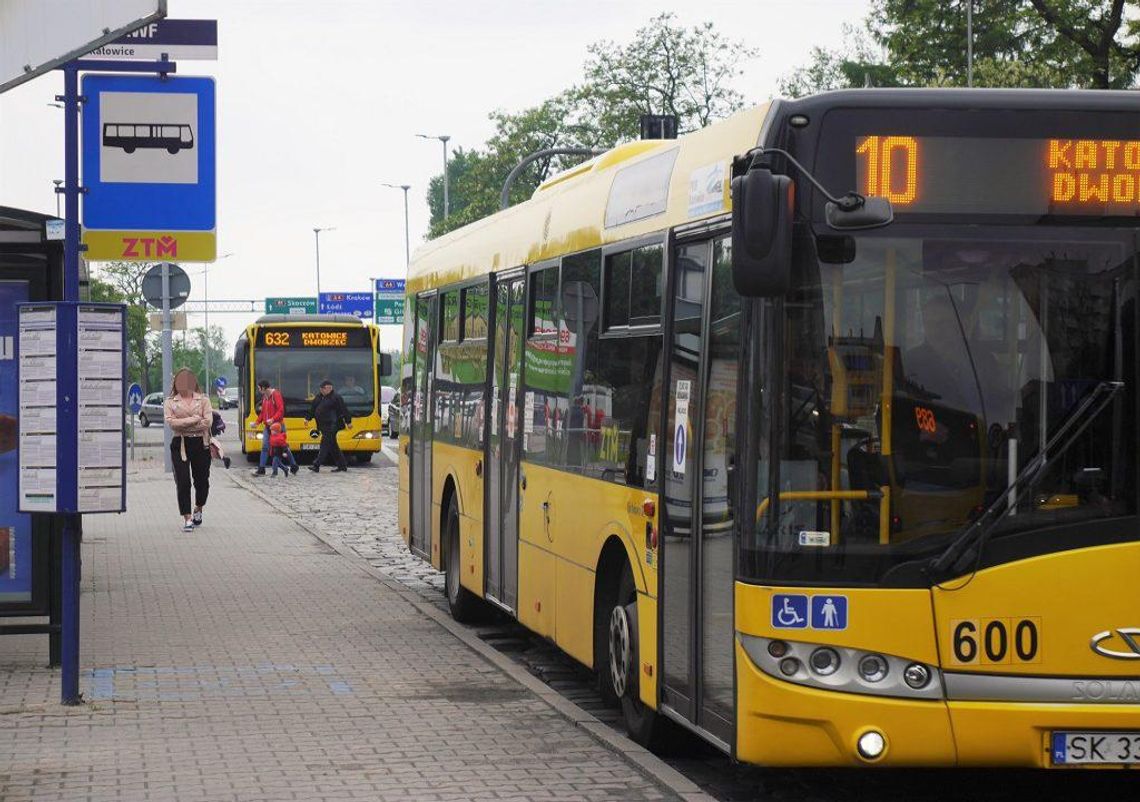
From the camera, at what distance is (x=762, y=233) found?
21.6 ft

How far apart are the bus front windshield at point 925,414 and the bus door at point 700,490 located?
1.32 ft

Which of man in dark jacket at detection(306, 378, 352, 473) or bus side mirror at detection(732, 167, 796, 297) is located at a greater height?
bus side mirror at detection(732, 167, 796, 297)

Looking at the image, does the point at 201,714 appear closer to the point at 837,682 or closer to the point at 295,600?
the point at 837,682

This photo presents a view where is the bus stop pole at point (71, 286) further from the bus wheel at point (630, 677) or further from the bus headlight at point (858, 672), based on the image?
the bus headlight at point (858, 672)

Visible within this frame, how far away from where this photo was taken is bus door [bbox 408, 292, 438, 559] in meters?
15.1

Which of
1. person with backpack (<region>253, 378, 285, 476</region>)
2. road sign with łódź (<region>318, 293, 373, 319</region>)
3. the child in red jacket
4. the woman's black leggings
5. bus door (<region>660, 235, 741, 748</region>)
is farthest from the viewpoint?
road sign with łódź (<region>318, 293, 373, 319</region>)

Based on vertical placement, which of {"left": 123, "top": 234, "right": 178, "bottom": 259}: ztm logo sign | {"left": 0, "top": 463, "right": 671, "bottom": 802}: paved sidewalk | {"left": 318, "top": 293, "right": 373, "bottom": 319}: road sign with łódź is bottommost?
{"left": 0, "top": 463, "right": 671, "bottom": 802}: paved sidewalk

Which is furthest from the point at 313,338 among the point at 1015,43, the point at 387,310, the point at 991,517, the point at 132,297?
the point at 387,310

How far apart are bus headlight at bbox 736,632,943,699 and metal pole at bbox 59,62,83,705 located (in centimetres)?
438

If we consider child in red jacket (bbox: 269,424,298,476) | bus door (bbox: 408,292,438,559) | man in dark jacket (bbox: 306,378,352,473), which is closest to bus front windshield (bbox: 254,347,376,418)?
man in dark jacket (bbox: 306,378,352,473)

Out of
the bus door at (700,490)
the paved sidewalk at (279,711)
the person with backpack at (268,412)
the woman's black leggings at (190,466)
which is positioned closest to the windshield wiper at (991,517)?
the bus door at (700,490)

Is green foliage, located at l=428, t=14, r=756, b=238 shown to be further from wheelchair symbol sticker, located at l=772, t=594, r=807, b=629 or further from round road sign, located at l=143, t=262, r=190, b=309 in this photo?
wheelchair symbol sticker, located at l=772, t=594, r=807, b=629

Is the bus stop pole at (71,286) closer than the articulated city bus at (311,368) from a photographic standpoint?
Yes

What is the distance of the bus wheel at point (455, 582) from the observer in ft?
45.2
